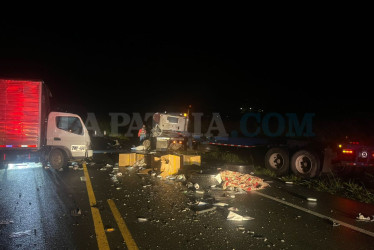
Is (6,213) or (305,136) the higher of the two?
(305,136)

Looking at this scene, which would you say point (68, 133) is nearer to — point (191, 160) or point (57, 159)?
point (57, 159)

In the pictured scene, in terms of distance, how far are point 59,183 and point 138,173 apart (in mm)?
2673

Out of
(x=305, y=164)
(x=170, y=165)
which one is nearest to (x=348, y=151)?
(x=305, y=164)

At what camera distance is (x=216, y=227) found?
16.9 feet

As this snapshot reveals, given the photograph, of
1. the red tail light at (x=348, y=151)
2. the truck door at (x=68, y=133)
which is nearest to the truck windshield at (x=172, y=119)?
the truck door at (x=68, y=133)

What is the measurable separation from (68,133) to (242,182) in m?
6.80

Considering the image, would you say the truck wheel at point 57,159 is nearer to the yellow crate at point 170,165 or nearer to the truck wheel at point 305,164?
the yellow crate at point 170,165

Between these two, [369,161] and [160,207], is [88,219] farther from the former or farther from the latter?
[369,161]

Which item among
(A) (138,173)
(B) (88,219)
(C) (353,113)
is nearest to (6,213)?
(B) (88,219)

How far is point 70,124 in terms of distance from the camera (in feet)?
38.0

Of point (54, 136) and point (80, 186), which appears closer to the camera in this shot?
point (80, 186)

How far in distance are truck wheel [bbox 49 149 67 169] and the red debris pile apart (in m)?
6.00

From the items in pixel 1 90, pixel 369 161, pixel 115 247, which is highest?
pixel 1 90

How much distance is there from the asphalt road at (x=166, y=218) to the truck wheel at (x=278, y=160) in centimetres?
146
